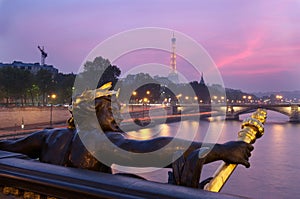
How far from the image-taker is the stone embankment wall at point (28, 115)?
28047 mm

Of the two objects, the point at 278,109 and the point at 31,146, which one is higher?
the point at 31,146

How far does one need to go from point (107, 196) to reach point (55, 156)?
1.18 metres

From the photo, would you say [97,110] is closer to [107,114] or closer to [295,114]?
[107,114]

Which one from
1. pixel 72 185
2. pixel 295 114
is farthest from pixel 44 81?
pixel 295 114

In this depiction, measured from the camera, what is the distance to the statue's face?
274 centimetres

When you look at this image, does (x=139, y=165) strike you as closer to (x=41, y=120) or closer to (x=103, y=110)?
(x=103, y=110)

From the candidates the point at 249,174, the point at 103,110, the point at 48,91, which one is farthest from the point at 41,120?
the point at 103,110

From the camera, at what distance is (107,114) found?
2.78 meters

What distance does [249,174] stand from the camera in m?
16.1

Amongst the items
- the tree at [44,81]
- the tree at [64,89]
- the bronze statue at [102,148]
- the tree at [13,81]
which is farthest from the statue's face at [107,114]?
the tree at [64,89]

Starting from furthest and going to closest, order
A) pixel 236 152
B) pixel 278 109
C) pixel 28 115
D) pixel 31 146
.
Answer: pixel 278 109
pixel 28 115
pixel 31 146
pixel 236 152

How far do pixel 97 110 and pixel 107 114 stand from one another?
88mm

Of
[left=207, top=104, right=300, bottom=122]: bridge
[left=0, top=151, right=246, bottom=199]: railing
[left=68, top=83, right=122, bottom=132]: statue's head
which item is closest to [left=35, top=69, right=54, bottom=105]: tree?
[left=207, top=104, right=300, bottom=122]: bridge

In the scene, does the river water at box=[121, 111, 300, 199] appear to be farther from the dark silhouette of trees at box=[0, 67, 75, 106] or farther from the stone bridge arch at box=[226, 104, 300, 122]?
the stone bridge arch at box=[226, 104, 300, 122]
